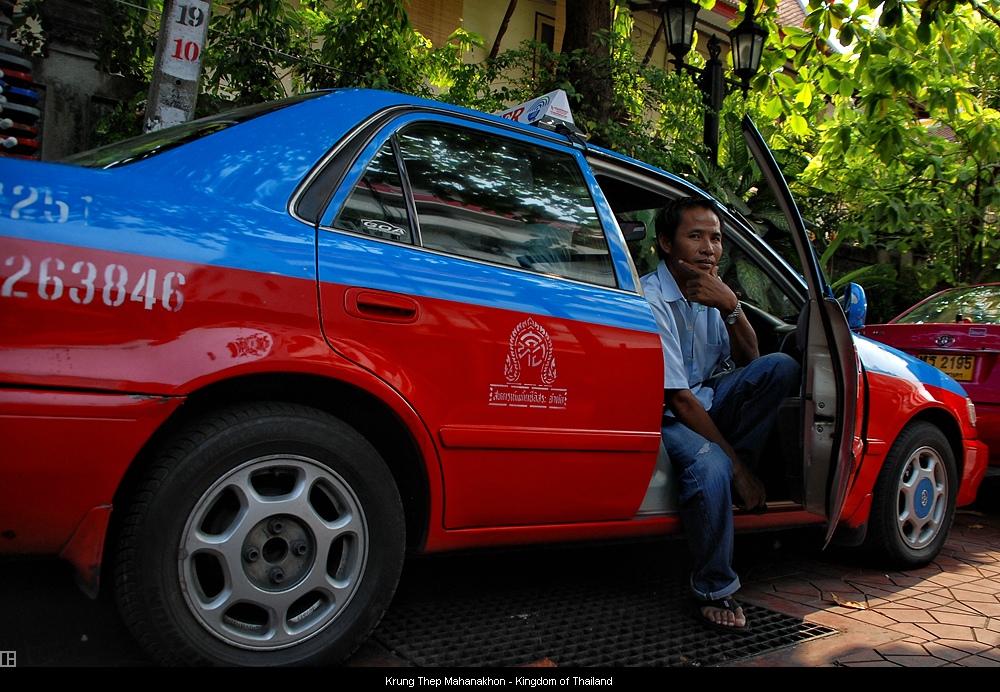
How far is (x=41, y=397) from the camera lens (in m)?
1.86

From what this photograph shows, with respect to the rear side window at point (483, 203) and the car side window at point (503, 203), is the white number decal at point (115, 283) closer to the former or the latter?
the rear side window at point (483, 203)

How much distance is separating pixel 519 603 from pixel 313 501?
1.19 meters

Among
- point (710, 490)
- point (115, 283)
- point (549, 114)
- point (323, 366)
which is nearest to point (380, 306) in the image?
point (323, 366)

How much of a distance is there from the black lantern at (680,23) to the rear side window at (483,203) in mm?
6156

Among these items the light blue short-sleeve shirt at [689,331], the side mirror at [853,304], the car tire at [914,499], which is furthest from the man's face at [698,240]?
the car tire at [914,499]

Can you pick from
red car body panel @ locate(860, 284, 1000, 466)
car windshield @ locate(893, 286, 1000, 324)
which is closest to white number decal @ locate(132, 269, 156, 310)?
red car body panel @ locate(860, 284, 1000, 466)

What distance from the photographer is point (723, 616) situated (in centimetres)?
309

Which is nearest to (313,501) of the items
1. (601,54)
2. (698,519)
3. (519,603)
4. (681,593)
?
(519,603)

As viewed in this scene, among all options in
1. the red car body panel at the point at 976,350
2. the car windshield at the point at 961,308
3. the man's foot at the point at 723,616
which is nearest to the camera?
the man's foot at the point at 723,616

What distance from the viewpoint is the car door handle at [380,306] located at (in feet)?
7.60

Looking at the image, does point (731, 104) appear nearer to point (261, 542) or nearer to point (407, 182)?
point (407, 182)

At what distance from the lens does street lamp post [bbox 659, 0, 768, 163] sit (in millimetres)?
8453

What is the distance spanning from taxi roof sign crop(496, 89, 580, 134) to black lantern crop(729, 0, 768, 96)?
19.1 ft

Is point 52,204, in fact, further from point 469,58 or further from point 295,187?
point 469,58
